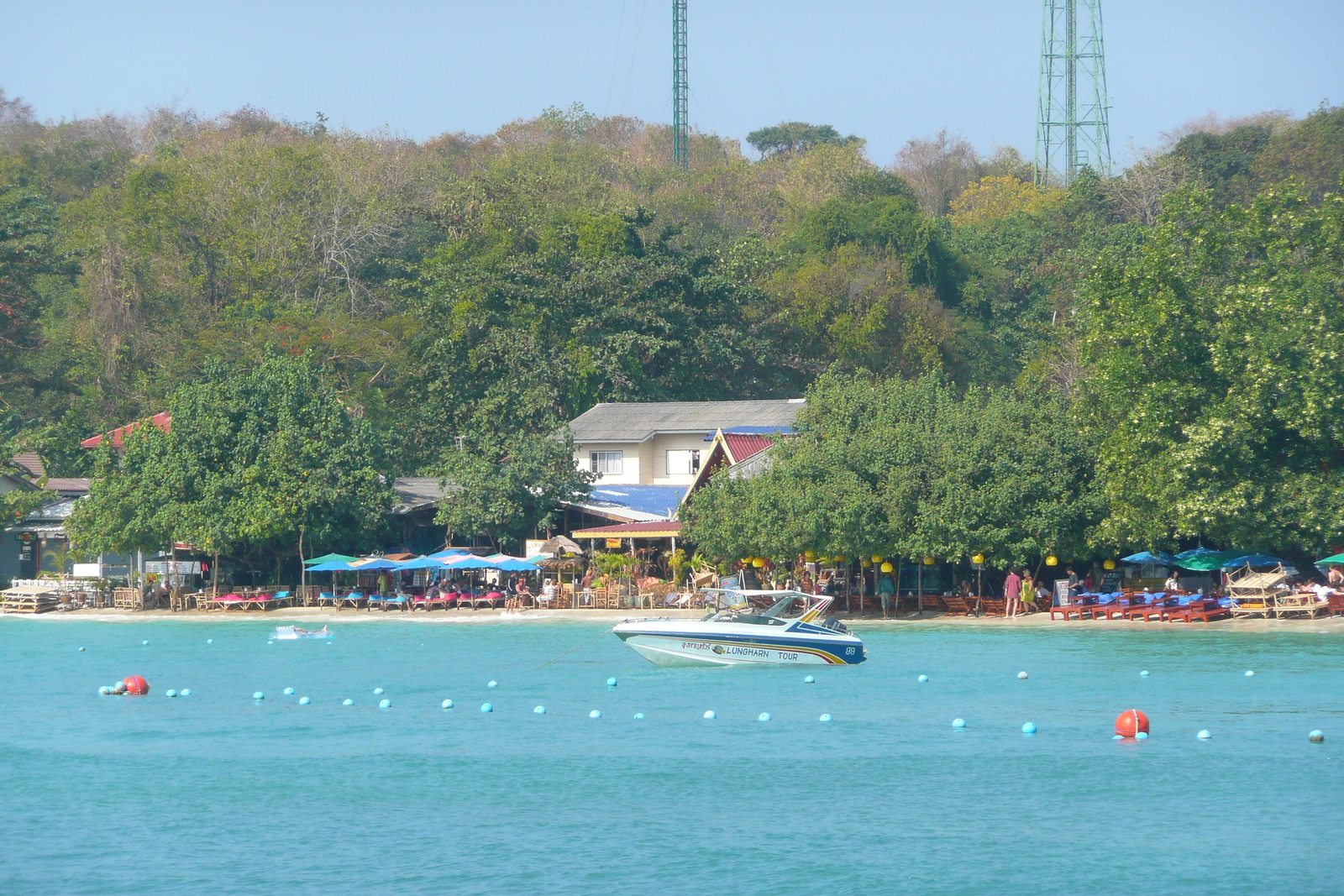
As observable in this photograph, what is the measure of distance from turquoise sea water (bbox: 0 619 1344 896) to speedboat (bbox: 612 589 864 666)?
16.5 inches

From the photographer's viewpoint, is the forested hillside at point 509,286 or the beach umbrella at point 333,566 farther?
the forested hillside at point 509,286

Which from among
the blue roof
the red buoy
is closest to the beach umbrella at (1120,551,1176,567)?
the blue roof

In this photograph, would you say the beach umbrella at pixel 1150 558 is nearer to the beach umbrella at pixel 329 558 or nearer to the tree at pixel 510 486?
the tree at pixel 510 486

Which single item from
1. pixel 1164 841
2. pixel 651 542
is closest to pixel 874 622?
pixel 651 542

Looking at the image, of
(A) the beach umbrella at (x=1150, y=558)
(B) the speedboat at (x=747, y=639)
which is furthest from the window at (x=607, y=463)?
(B) the speedboat at (x=747, y=639)

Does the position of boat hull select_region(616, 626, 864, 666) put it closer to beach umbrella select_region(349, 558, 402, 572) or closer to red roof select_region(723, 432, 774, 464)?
red roof select_region(723, 432, 774, 464)

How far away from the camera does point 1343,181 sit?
39562mm

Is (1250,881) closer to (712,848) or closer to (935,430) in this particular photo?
(712,848)

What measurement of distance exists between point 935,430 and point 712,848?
26649mm

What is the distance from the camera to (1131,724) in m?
22.1

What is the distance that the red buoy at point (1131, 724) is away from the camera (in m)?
22.0

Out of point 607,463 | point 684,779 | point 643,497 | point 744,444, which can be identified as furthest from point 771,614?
point 607,463

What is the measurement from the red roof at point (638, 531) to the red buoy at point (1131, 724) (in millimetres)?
23811

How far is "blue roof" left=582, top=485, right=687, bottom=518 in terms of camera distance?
2002 inches
